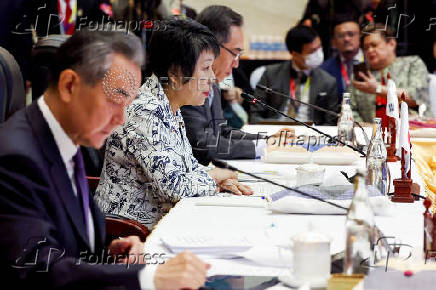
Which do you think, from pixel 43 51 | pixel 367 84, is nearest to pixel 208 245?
pixel 43 51

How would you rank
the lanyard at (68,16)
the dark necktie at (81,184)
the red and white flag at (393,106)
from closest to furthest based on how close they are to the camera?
the dark necktie at (81,184), the red and white flag at (393,106), the lanyard at (68,16)

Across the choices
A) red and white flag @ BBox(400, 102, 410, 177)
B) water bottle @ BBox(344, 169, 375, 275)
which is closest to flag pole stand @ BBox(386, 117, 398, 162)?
red and white flag @ BBox(400, 102, 410, 177)

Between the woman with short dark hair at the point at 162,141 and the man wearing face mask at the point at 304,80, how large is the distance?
9.63 ft

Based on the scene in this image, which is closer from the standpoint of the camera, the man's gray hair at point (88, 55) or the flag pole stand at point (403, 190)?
the man's gray hair at point (88, 55)

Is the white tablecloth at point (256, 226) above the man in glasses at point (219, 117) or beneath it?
beneath

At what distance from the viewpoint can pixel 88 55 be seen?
1695 millimetres

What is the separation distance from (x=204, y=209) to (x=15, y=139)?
0.91 m

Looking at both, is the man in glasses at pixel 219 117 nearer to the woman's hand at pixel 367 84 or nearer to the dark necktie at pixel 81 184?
the dark necktie at pixel 81 184

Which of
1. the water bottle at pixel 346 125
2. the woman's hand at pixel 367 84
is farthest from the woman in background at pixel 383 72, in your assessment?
the water bottle at pixel 346 125

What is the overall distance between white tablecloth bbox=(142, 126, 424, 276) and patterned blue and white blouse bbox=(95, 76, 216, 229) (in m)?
0.08

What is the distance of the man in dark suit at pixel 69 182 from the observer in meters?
1.53

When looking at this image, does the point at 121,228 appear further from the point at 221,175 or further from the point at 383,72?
the point at 383,72

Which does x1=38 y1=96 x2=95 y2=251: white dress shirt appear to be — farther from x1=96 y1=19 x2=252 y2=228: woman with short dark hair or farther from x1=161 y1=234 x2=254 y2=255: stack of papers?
x1=96 y1=19 x2=252 y2=228: woman with short dark hair

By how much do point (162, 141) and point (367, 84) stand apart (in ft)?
10.7
